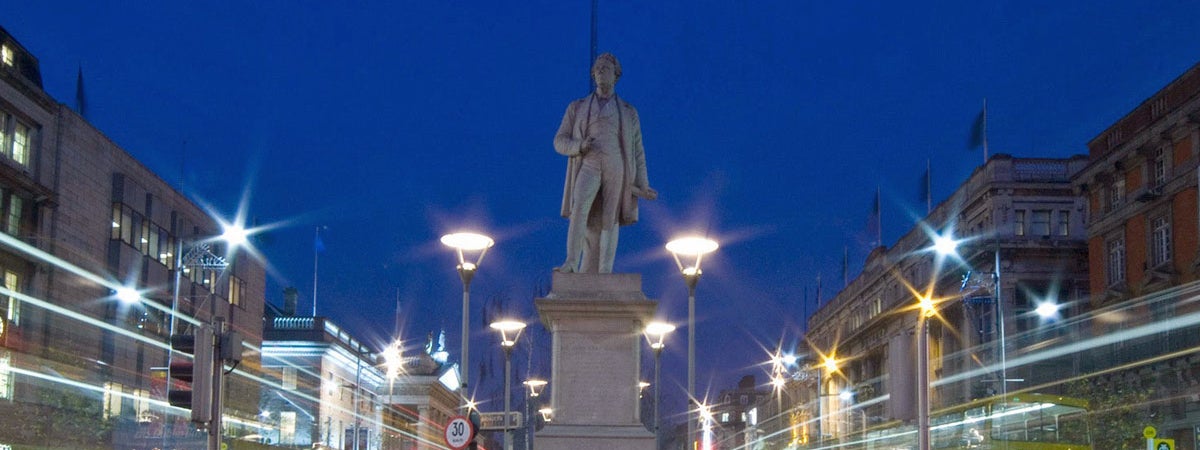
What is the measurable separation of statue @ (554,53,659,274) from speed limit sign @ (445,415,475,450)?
10.3 feet

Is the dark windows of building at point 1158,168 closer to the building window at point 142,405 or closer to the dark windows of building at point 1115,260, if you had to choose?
the dark windows of building at point 1115,260

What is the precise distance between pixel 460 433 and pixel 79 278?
1560 inches

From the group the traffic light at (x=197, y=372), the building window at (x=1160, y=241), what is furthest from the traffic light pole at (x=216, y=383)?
the building window at (x=1160, y=241)

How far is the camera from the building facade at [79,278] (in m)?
46.4

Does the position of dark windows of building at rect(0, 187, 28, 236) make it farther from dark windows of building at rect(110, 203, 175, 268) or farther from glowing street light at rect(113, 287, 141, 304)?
glowing street light at rect(113, 287, 141, 304)

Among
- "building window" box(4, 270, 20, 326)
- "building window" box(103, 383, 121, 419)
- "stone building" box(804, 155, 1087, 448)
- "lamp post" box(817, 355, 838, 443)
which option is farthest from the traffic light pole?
"lamp post" box(817, 355, 838, 443)

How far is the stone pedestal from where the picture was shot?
16.1 m

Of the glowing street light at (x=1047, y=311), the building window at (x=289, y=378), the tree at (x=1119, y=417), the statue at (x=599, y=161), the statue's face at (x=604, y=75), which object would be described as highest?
the glowing street light at (x=1047, y=311)

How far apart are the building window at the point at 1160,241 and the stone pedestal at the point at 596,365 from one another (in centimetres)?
4367

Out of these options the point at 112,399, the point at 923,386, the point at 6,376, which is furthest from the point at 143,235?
the point at 923,386

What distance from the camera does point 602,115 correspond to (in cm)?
1711

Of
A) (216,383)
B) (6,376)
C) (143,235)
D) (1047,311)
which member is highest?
(143,235)

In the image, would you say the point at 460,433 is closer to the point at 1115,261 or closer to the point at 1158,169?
the point at 1158,169

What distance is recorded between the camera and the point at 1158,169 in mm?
55312
